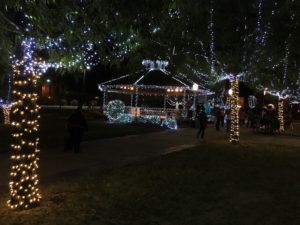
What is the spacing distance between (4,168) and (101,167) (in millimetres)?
2469

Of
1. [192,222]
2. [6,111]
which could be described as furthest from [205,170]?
[6,111]

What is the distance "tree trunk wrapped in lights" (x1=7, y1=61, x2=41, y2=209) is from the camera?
5207mm

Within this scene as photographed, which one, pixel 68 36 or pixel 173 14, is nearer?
pixel 68 36

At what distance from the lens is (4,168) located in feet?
26.1

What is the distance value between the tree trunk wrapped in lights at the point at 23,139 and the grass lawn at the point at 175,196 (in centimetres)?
28

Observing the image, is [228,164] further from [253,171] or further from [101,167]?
[101,167]

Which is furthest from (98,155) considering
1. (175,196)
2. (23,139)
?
(23,139)

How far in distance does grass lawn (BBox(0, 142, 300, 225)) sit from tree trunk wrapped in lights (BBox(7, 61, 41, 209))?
276 mm

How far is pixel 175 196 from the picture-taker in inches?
245

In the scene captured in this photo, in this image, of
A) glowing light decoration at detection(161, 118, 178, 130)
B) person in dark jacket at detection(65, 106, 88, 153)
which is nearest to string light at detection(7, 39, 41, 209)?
person in dark jacket at detection(65, 106, 88, 153)

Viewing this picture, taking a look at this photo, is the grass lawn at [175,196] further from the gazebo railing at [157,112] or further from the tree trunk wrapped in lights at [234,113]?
the gazebo railing at [157,112]

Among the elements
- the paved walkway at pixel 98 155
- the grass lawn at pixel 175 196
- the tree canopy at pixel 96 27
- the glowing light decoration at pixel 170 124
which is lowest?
the grass lawn at pixel 175 196

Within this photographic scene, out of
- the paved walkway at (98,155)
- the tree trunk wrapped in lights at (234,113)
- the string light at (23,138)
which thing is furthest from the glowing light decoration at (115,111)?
the string light at (23,138)

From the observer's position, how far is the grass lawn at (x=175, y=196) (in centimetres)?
503
